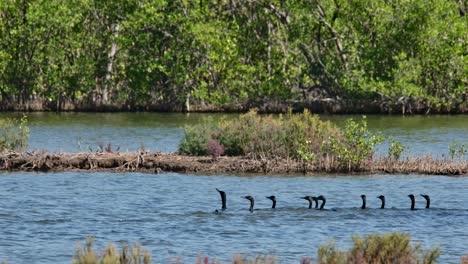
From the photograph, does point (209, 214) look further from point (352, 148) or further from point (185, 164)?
point (352, 148)

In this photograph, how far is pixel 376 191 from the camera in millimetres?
40312

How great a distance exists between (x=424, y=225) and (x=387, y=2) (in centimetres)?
5072

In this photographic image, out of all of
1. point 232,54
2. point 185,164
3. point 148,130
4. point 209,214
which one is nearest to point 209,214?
point 209,214

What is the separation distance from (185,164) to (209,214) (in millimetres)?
9478

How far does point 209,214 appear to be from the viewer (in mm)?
35000

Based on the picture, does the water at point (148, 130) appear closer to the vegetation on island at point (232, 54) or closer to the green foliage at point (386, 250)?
the vegetation on island at point (232, 54)

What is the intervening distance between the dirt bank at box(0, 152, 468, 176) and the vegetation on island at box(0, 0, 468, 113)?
34.5 meters

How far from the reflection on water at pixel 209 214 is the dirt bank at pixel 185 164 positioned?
15.9 inches

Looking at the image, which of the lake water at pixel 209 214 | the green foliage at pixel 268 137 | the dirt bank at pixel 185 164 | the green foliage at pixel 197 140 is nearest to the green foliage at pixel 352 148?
the dirt bank at pixel 185 164

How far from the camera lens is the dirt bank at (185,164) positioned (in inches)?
1702

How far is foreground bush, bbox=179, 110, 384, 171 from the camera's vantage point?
43.2m

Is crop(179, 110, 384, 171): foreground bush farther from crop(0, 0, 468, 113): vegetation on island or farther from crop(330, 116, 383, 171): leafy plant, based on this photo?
crop(0, 0, 468, 113): vegetation on island

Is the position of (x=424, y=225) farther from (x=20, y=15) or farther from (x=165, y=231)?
(x=20, y=15)

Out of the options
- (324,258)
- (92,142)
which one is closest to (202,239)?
(324,258)
